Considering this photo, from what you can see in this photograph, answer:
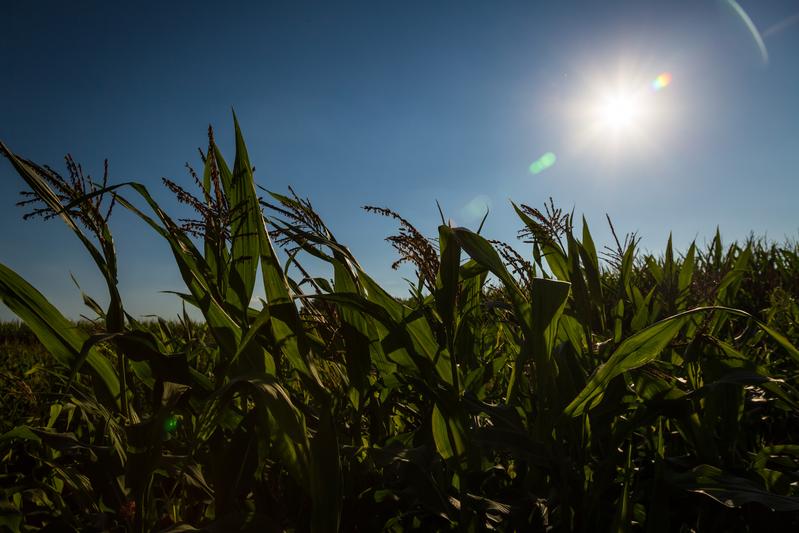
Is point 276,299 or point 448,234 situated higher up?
point 448,234

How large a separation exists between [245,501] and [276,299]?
0.47 m

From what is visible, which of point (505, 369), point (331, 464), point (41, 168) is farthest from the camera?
point (505, 369)

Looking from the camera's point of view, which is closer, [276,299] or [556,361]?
[276,299]

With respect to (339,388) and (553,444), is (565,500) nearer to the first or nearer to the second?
(553,444)

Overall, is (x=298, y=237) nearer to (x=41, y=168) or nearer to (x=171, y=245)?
(x=171, y=245)

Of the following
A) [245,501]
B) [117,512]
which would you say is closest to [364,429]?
[245,501]

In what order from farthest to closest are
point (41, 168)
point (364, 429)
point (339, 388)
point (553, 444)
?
point (364, 429)
point (339, 388)
point (553, 444)
point (41, 168)

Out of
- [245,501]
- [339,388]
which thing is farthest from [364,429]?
[245,501]

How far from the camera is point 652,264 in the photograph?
198 cm

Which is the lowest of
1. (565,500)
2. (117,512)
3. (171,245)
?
(117,512)

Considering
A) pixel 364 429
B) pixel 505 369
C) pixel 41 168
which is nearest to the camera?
pixel 41 168

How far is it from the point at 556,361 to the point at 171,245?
35.2 inches

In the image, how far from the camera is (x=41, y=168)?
0.89 m

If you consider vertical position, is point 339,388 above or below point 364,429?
above
